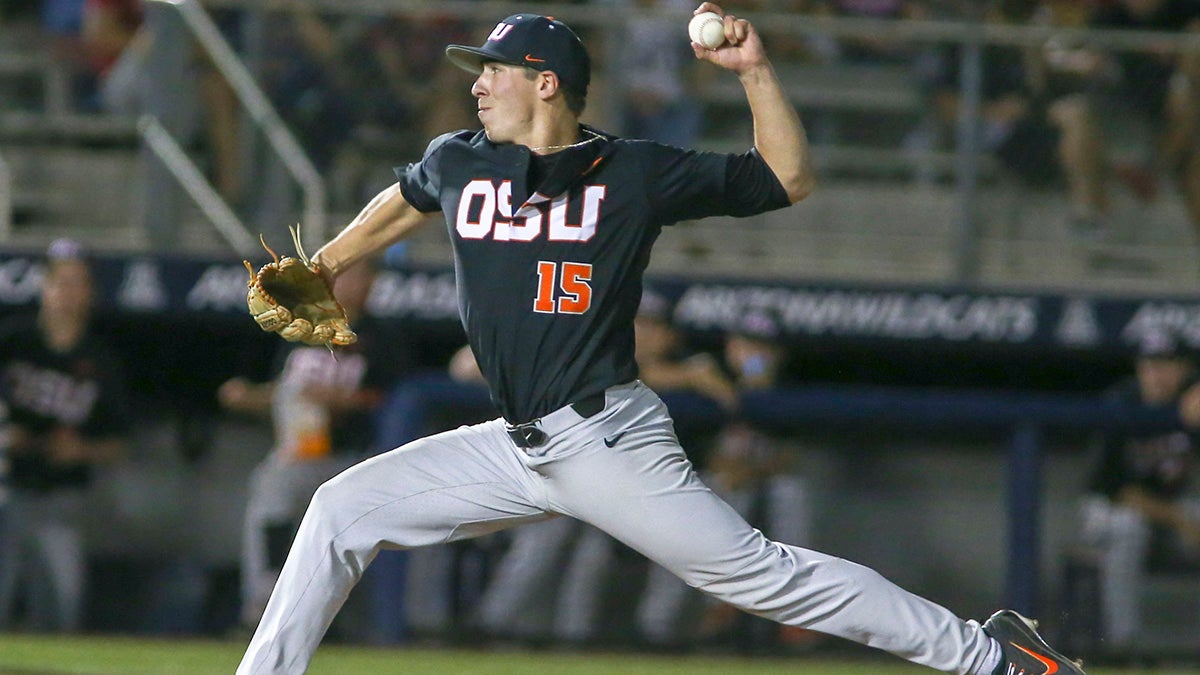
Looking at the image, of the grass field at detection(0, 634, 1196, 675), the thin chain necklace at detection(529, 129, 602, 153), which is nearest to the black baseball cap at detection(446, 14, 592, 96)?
the thin chain necklace at detection(529, 129, 602, 153)

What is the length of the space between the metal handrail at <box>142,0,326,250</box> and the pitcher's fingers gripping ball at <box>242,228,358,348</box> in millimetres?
3938

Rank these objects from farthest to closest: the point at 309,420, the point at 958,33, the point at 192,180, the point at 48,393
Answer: the point at 958,33 < the point at 192,180 < the point at 48,393 < the point at 309,420

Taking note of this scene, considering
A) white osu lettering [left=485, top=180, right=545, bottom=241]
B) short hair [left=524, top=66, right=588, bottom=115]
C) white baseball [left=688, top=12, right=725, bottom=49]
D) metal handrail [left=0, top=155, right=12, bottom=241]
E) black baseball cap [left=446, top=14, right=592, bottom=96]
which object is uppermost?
white baseball [left=688, top=12, right=725, bottom=49]

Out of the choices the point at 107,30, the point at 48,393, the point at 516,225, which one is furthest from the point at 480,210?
the point at 107,30

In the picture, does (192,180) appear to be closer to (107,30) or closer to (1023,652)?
(107,30)

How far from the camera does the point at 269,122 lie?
811cm

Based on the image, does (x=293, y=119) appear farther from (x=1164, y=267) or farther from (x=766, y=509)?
(x=1164, y=267)

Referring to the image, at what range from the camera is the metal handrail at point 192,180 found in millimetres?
8062

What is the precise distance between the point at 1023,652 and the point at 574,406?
1.12m

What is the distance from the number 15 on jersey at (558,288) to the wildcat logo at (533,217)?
64 mm

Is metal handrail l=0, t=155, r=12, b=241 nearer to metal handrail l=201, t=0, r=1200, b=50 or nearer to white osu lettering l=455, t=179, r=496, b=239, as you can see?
metal handrail l=201, t=0, r=1200, b=50

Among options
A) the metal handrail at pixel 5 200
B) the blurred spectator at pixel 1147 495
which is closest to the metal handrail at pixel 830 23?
the metal handrail at pixel 5 200

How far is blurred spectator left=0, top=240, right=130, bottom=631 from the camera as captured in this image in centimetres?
782

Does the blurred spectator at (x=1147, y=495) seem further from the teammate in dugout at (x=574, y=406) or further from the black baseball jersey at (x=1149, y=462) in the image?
the teammate in dugout at (x=574, y=406)
